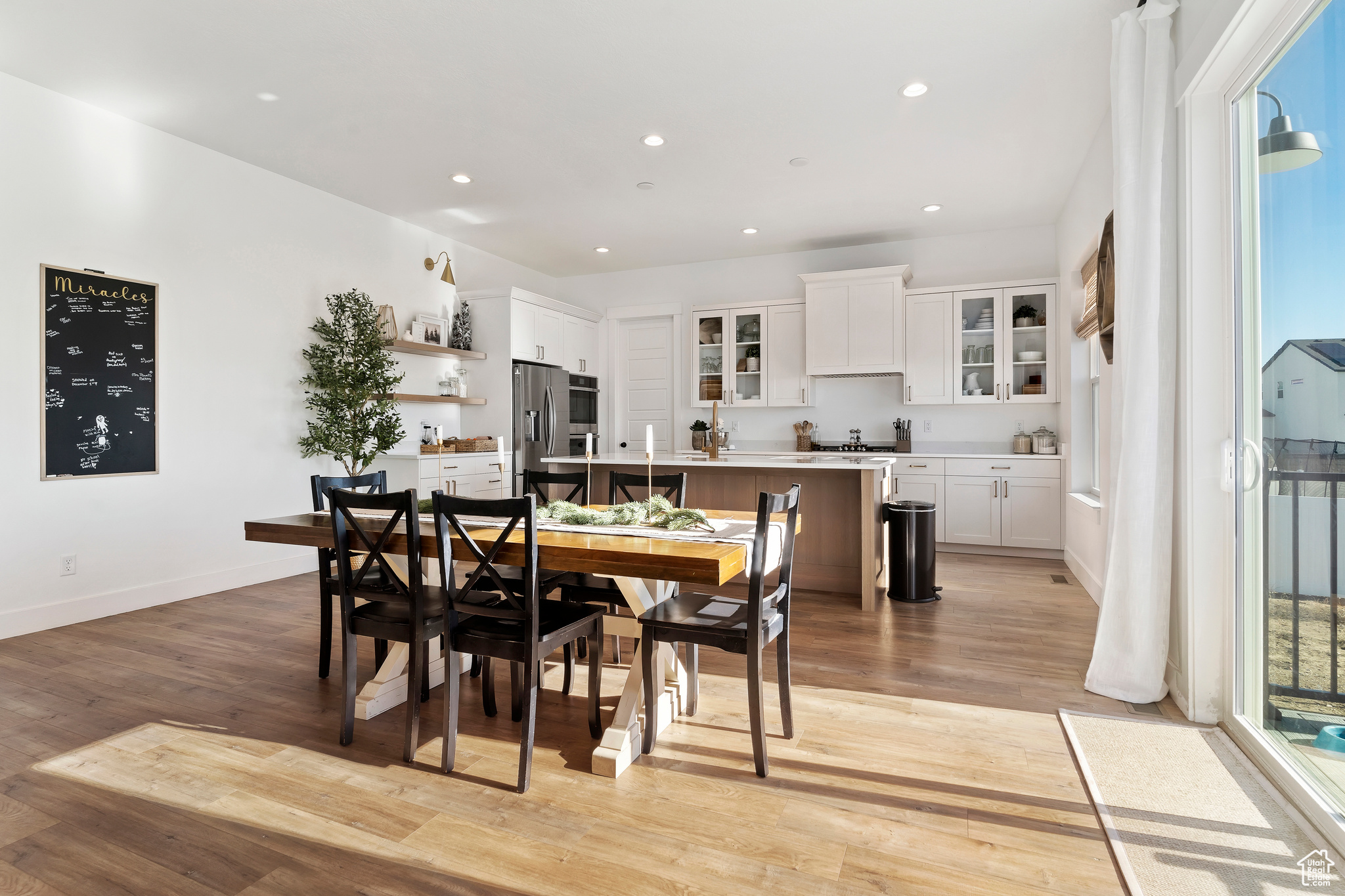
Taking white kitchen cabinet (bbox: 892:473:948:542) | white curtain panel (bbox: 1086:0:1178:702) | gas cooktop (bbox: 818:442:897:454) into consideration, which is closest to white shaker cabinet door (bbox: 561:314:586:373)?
gas cooktop (bbox: 818:442:897:454)

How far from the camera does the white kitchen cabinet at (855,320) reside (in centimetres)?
617

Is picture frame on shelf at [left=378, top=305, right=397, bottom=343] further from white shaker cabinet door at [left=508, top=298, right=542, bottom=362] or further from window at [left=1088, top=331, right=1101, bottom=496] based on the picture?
window at [left=1088, top=331, right=1101, bottom=496]

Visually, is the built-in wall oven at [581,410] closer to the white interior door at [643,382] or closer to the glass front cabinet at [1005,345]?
the white interior door at [643,382]

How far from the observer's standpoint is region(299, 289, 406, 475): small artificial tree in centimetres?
480

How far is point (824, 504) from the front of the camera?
4426 mm

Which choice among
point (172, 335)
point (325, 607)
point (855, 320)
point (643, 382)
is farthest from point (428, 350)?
point (855, 320)

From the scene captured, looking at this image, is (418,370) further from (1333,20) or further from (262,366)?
(1333,20)

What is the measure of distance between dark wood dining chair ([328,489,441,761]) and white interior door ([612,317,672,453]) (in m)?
5.11

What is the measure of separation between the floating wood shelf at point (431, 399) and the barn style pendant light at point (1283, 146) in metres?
4.87

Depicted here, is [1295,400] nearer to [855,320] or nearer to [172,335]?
[855,320]

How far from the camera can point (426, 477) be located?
17.2ft

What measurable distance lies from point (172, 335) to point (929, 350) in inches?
224

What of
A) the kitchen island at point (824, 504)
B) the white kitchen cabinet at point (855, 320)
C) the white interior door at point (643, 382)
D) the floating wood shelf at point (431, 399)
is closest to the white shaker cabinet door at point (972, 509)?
the white kitchen cabinet at point (855, 320)

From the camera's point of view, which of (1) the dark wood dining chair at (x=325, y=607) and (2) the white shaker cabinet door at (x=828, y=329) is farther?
(2) the white shaker cabinet door at (x=828, y=329)
